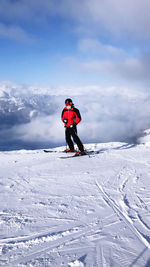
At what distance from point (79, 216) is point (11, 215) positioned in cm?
131

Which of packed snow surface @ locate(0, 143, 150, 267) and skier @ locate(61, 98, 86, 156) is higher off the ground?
skier @ locate(61, 98, 86, 156)

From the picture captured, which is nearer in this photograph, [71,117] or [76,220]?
[76,220]

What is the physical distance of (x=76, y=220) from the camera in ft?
10.6

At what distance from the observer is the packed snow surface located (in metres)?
2.34

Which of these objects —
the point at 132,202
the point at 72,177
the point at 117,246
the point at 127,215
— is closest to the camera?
the point at 117,246

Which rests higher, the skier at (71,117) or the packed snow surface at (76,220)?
the skier at (71,117)

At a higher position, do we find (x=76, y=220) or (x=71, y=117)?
(x=71, y=117)

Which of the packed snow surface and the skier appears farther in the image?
the skier

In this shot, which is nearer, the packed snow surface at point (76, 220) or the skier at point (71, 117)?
the packed snow surface at point (76, 220)

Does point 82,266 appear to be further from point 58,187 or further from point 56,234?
point 58,187

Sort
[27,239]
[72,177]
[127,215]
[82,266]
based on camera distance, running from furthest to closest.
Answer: [72,177] < [127,215] < [27,239] < [82,266]

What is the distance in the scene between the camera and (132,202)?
3.91 metres

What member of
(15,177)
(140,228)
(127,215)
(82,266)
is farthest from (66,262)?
(15,177)

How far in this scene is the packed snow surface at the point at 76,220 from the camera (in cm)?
234
